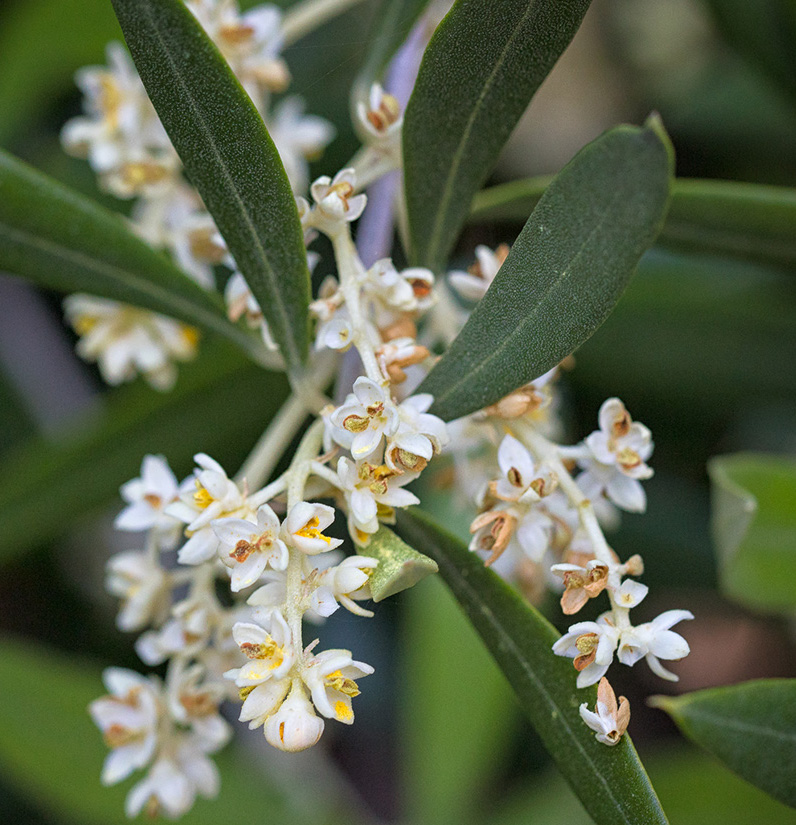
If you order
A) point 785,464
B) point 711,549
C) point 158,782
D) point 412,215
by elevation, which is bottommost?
point 711,549

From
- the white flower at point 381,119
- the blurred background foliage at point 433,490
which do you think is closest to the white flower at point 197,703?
the white flower at point 381,119

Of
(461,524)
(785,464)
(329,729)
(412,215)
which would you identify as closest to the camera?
(412,215)

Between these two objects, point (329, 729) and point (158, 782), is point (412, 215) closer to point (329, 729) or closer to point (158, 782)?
point (158, 782)

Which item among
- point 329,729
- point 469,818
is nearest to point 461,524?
point 469,818

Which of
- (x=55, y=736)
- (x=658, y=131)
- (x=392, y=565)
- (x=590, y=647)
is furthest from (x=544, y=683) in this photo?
(x=55, y=736)

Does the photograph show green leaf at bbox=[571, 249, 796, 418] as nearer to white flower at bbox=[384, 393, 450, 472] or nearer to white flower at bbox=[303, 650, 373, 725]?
white flower at bbox=[384, 393, 450, 472]

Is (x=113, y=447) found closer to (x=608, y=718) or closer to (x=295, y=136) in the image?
(x=295, y=136)

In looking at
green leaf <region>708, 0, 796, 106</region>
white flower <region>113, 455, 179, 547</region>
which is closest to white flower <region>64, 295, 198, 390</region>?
white flower <region>113, 455, 179, 547</region>
